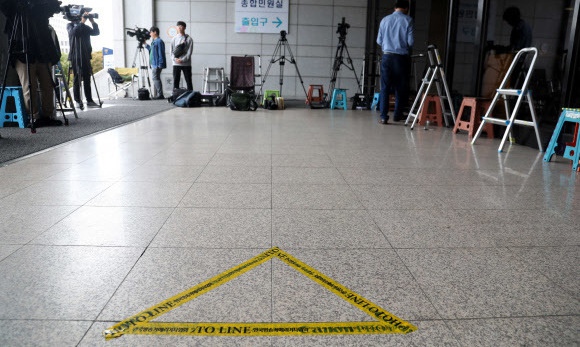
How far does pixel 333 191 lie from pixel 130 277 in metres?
1.47

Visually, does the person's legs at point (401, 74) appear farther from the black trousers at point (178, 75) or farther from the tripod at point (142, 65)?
the tripod at point (142, 65)

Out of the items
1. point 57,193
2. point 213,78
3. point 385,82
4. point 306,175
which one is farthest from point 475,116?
point 213,78

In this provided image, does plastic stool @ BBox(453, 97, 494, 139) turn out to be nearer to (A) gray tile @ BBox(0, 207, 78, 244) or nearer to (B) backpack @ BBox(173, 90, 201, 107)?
(A) gray tile @ BBox(0, 207, 78, 244)

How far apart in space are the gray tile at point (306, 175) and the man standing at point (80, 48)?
5965 millimetres

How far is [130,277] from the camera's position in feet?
5.00

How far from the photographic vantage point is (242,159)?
145 inches

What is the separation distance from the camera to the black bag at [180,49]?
9.70 m

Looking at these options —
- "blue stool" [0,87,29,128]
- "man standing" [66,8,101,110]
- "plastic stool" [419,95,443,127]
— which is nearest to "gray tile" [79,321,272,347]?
"blue stool" [0,87,29,128]

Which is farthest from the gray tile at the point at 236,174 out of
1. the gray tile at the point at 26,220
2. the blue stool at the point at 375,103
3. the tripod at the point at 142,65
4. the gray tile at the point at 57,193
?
the tripod at the point at 142,65

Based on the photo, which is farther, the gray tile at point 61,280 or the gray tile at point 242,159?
the gray tile at point 242,159

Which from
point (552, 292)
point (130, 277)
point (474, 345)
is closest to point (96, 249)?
point (130, 277)

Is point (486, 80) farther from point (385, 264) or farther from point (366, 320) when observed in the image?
point (366, 320)

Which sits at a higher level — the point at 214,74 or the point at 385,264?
the point at 214,74

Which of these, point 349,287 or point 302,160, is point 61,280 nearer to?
point 349,287
